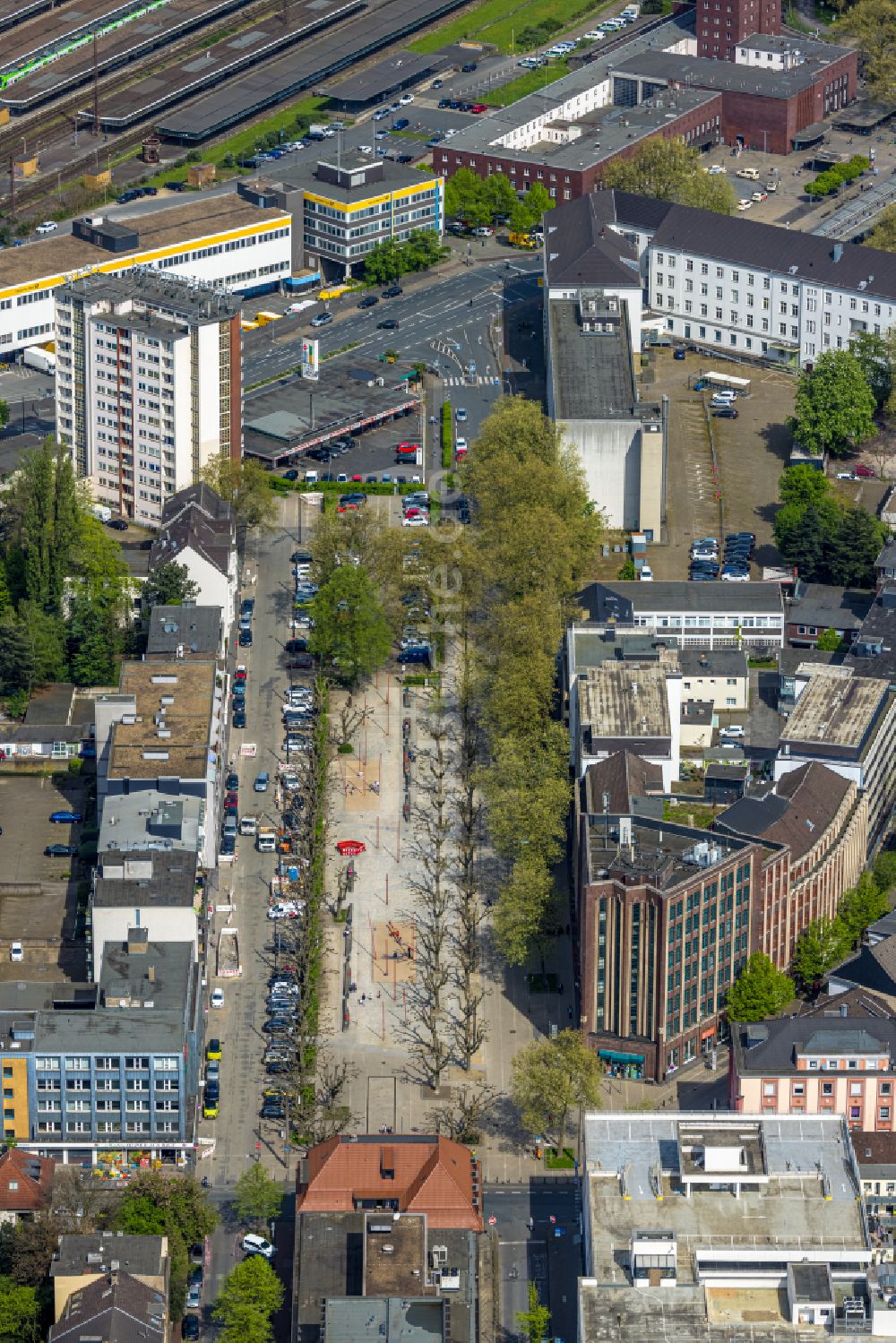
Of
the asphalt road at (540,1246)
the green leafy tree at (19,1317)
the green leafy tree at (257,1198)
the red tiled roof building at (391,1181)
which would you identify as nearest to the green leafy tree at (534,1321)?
the asphalt road at (540,1246)

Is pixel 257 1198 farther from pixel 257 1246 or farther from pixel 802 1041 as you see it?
pixel 802 1041

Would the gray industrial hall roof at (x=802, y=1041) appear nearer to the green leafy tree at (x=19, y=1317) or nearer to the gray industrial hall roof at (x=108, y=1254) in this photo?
the gray industrial hall roof at (x=108, y=1254)

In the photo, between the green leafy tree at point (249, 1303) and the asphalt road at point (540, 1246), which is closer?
the green leafy tree at point (249, 1303)

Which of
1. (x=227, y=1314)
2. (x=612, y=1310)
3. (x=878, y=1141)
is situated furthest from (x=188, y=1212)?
(x=878, y=1141)

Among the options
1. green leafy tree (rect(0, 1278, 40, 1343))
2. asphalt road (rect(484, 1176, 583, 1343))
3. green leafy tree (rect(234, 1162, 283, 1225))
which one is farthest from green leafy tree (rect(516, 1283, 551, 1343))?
green leafy tree (rect(0, 1278, 40, 1343))

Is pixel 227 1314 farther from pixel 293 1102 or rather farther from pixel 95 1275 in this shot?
pixel 293 1102
